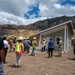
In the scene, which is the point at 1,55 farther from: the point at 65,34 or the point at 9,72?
the point at 65,34

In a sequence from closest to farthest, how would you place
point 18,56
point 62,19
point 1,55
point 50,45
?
point 1,55 → point 18,56 → point 50,45 → point 62,19

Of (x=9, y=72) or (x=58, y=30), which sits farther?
(x=58, y=30)

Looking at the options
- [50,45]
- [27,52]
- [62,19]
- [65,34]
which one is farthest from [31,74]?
[62,19]

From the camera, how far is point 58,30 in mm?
33469

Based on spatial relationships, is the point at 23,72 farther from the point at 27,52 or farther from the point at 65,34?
the point at 65,34

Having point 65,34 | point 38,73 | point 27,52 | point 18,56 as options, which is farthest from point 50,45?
point 65,34

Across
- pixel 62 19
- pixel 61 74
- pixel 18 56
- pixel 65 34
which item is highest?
pixel 62 19

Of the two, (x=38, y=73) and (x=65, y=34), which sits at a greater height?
(x=65, y=34)

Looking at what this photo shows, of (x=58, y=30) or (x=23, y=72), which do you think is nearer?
(x=23, y=72)

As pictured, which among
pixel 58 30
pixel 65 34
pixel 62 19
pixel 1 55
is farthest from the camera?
pixel 62 19

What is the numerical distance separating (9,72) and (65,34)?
785 inches

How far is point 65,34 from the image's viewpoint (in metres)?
31.2

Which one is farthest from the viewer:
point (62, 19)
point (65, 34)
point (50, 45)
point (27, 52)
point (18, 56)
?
point (62, 19)

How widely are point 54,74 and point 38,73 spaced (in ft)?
2.58
